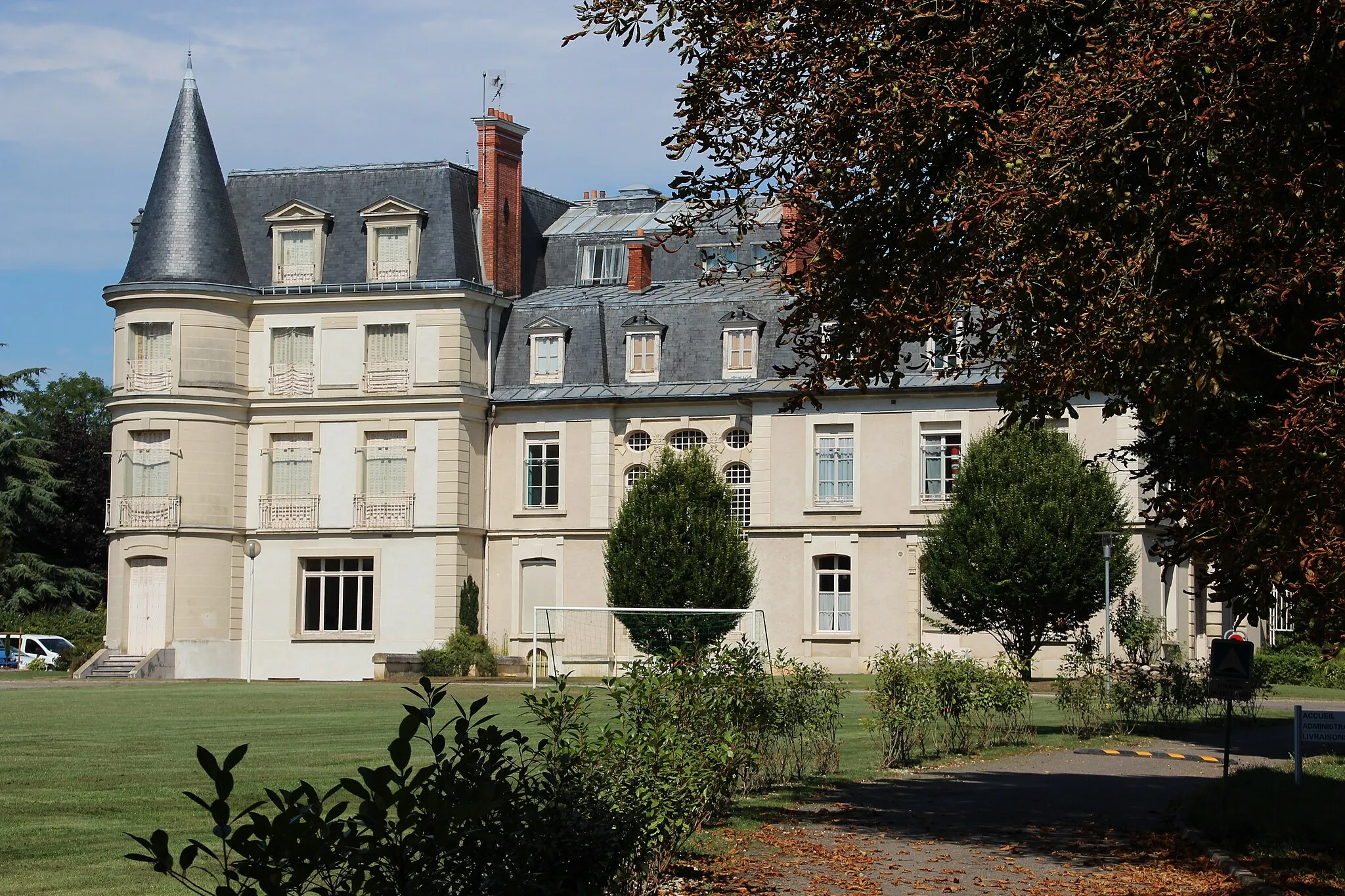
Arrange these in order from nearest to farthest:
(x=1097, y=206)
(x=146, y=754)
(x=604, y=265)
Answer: (x=1097, y=206) < (x=146, y=754) < (x=604, y=265)

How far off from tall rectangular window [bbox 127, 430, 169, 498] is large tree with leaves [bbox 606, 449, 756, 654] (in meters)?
13.1

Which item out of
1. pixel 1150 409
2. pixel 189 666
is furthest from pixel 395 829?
pixel 189 666

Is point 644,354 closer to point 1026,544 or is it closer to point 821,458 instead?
point 821,458

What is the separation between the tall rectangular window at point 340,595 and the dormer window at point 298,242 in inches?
325

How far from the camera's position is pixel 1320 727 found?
14.8 metres

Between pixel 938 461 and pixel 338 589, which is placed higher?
pixel 938 461

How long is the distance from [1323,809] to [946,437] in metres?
31.6

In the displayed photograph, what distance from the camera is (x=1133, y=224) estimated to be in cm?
1037

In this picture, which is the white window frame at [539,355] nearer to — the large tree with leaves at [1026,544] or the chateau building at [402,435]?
the chateau building at [402,435]

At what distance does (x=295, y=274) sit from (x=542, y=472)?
30.6ft

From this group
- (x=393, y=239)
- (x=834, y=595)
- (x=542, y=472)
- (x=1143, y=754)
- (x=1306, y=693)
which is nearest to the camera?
(x=1143, y=754)

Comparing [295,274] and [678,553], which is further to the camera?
[295,274]

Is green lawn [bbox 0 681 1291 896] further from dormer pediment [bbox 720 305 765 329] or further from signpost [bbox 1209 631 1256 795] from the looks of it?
dormer pediment [bbox 720 305 765 329]

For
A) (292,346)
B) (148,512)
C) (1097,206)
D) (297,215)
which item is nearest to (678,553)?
(292,346)
